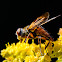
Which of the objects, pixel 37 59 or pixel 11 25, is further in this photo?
pixel 11 25

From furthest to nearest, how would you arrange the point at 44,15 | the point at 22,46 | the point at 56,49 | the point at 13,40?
the point at 13,40
the point at 22,46
the point at 56,49
the point at 44,15

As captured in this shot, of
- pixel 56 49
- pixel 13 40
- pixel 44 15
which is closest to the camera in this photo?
pixel 44 15

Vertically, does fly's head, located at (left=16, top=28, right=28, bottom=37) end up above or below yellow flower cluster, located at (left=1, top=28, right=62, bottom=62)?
above

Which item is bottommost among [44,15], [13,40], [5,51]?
[5,51]

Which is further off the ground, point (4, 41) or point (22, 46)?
point (4, 41)

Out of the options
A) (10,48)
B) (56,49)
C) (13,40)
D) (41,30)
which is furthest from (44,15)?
(13,40)

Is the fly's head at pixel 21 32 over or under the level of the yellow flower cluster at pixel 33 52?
over

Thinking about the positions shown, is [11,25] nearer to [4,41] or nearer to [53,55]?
[4,41]
